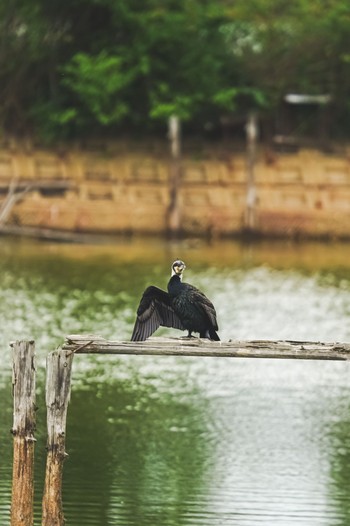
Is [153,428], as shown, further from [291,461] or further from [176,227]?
[176,227]

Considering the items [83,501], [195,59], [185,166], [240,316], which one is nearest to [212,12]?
[195,59]

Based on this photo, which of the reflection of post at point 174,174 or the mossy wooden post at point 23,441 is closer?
→ the mossy wooden post at point 23,441

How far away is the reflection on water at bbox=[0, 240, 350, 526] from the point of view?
16828 millimetres

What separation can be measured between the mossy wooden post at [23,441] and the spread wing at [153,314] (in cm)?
103

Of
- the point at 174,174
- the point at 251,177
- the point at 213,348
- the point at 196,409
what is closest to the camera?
the point at 213,348

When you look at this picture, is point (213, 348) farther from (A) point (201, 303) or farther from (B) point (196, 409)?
(B) point (196, 409)

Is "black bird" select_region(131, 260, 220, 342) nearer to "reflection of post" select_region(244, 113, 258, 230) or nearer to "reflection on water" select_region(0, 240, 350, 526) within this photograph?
"reflection on water" select_region(0, 240, 350, 526)

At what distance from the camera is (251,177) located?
47375 mm

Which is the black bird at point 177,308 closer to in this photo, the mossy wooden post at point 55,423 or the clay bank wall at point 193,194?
the mossy wooden post at point 55,423

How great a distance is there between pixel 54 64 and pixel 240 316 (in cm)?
1896

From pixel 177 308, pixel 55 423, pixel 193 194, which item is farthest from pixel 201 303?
pixel 193 194

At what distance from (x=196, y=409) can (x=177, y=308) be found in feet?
24.4

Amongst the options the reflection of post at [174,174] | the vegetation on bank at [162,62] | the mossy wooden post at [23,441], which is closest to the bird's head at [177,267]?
the mossy wooden post at [23,441]

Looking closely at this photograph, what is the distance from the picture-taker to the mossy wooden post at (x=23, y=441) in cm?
1402
